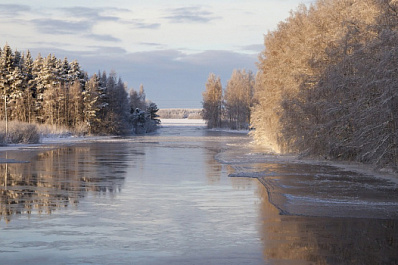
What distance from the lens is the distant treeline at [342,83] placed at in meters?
19.9

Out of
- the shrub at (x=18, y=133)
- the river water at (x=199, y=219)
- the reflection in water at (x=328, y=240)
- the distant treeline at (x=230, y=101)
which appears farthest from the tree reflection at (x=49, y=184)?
the distant treeline at (x=230, y=101)

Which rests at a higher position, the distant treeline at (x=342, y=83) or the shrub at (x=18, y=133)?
the distant treeline at (x=342, y=83)

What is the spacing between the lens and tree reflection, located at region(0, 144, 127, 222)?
14.4 meters

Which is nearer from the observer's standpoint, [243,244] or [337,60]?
[243,244]

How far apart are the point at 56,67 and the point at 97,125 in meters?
11.3

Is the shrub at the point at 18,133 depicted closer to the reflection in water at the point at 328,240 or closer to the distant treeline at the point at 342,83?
the distant treeline at the point at 342,83

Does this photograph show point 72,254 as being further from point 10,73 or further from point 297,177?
point 10,73

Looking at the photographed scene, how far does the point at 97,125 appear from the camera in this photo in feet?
301

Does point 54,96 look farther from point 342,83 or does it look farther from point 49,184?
point 49,184

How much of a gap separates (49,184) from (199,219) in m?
8.61

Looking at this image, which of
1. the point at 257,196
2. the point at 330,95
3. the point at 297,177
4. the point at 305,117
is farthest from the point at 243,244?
the point at 305,117

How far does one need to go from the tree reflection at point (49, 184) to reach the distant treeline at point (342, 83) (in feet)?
31.3

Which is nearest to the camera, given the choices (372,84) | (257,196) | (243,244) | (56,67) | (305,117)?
(243,244)

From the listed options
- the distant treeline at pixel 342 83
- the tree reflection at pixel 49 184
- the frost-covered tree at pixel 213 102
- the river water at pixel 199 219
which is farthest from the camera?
the frost-covered tree at pixel 213 102
